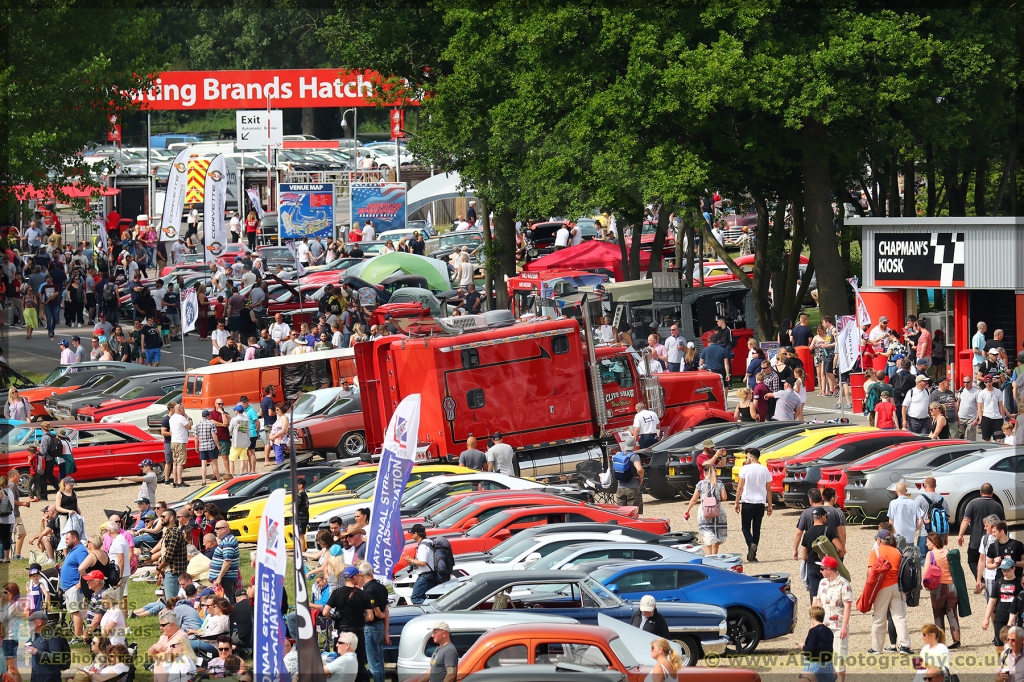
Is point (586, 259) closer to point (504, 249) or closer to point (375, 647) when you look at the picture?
point (504, 249)

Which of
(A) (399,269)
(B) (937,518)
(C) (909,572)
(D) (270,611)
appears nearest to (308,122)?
(A) (399,269)

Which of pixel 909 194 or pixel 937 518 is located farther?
pixel 909 194

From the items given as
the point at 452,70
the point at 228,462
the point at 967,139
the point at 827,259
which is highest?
the point at 452,70

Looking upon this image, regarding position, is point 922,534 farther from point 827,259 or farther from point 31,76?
point 31,76

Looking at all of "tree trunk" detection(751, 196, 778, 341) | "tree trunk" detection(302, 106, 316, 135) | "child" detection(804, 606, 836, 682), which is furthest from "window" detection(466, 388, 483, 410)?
"tree trunk" detection(302, 106, 316, 135)

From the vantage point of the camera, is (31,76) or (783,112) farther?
(31,76)

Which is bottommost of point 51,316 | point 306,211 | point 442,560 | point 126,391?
point 442,560

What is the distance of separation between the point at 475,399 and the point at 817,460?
20.7 feet

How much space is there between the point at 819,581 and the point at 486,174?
92.9ft

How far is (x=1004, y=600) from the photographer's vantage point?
16688mm

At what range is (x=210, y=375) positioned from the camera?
111 ft

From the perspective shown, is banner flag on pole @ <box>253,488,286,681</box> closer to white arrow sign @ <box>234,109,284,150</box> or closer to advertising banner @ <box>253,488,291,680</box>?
advertising banner @ <box>253,488,291,680</box>

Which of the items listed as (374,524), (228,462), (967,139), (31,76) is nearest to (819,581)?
(374,524)

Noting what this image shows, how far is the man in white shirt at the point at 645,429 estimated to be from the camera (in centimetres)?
2766
